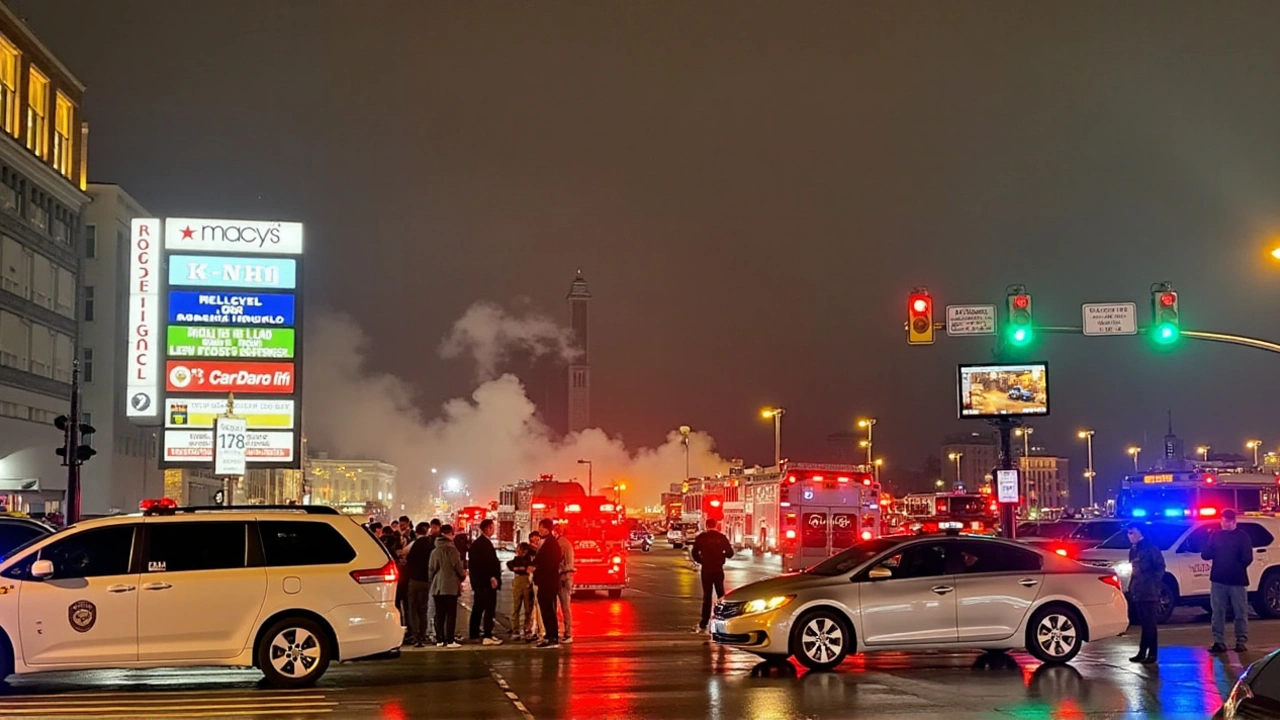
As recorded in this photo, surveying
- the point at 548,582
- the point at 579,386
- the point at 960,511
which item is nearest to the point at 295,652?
the point at 548,582

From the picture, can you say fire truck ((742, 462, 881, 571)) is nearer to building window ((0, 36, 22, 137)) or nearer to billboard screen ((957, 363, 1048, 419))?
billboard screen ((957, 363, 1048, 419))

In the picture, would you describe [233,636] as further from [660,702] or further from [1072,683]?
[1072,683]

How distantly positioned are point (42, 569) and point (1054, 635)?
1127cm

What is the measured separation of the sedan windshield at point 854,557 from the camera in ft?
49.9

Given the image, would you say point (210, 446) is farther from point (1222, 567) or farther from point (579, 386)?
point (579, 386)

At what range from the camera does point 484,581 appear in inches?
716

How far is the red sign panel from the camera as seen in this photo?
3631 centimetres

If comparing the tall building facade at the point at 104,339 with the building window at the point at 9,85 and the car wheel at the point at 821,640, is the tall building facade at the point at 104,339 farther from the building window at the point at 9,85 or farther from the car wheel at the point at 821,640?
the car wheel at the point at 821,640

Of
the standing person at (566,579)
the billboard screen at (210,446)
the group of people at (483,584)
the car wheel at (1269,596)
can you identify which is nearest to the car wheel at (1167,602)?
the car wheel at (1269,596)

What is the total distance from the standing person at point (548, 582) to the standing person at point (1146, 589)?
759 cm

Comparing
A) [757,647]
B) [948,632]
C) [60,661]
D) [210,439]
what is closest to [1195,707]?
[948,632]

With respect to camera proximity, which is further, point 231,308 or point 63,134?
point 63,134

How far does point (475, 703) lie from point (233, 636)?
A: 2672mm

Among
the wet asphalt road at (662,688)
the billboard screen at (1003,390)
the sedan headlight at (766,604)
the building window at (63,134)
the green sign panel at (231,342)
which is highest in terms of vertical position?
the building window at (63,134)
